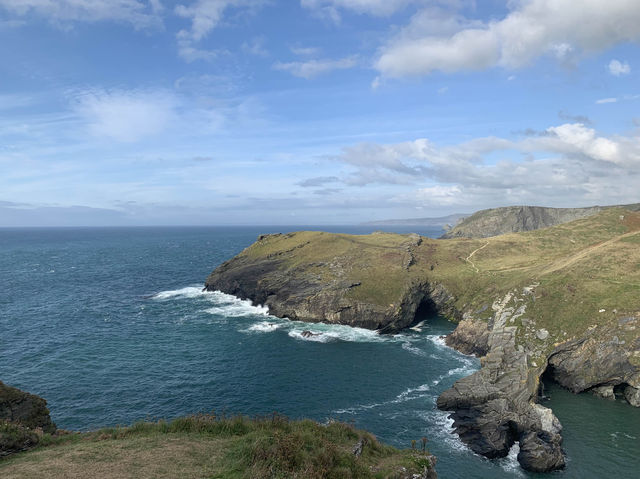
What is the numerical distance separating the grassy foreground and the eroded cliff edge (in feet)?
77.2

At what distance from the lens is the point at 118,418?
44594 mm

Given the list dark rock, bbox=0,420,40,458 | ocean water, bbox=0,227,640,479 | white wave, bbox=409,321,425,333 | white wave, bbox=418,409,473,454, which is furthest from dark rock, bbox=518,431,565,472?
dark rock, bbox=0,420,40,458

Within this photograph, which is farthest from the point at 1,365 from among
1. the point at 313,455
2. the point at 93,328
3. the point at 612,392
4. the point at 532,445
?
the point at 612,392

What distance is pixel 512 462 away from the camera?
129ft

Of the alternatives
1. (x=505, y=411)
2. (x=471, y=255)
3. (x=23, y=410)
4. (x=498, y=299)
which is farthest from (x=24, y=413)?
(x=471, y=255)

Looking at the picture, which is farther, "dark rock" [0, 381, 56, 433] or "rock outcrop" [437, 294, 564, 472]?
"rock outcrop" [437, 294, 564, 472]

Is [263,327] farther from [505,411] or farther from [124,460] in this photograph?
[124,460]

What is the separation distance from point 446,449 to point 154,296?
92496 millimetres

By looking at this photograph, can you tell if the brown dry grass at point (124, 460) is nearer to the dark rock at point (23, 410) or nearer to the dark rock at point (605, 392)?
the dark rock at point (23, 410)

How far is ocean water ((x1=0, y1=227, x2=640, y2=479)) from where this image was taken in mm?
42841

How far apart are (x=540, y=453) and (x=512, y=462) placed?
337cm

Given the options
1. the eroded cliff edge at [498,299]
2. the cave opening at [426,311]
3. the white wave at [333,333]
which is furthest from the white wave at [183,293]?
the cave opening at [426,311]

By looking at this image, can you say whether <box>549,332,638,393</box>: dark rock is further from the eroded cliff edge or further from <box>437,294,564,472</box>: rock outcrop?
<box>437,294,564,472</box>: rock outcrop

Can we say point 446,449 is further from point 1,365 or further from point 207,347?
point 1,365
